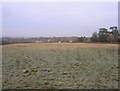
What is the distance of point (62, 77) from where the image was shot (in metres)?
2.89

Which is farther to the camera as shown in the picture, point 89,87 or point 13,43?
point 13,43

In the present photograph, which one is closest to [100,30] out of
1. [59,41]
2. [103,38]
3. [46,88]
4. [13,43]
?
[103,38]

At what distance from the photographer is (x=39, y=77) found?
289 centimetres

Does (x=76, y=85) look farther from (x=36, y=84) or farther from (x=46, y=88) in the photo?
(x=36, y=84)

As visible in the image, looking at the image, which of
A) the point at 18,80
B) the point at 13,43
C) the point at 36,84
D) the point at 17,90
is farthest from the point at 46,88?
the point at 13,43

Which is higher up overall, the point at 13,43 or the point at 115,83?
the point at 13,43

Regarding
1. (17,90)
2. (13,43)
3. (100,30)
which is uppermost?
(100,30)

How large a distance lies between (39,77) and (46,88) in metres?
0.65

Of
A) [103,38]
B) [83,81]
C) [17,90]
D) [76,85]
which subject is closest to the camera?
[17,90]

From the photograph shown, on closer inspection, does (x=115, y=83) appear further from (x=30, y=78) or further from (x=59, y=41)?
(x=59, y=41)

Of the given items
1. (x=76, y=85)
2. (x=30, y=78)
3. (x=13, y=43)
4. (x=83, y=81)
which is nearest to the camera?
(x=76, y=85)

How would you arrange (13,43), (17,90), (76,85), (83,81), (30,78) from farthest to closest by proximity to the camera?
(13,43)
(30,78)
(83,81)
(76,85)
(17,90)

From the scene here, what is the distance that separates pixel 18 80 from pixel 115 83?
2.27 metres

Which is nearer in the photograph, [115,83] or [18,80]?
[115,83]
